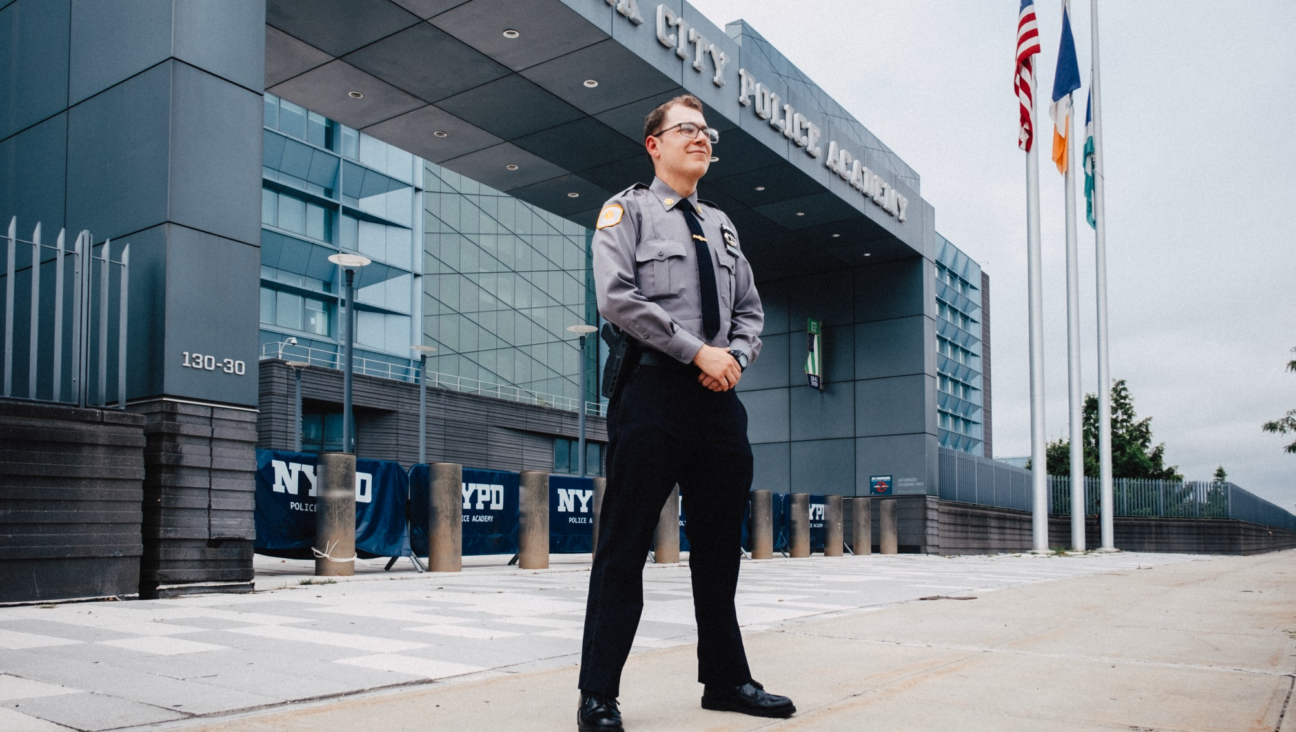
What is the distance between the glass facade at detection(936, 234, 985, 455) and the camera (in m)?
76.1

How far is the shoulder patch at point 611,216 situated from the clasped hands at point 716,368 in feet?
1.59

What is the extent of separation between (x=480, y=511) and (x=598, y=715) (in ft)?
33.5

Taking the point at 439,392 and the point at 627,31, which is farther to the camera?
the point at 439,392

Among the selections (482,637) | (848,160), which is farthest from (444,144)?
(482,637)

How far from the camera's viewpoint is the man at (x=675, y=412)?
9.65 feet

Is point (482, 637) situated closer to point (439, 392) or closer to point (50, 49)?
point (50, 49)

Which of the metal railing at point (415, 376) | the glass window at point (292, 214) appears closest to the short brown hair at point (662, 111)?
the metal railing at point (415, 376)

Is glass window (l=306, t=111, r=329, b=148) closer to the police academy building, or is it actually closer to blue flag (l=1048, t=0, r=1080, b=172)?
the police academy building

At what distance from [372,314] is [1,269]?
38.0 metres

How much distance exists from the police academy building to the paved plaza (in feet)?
8.37

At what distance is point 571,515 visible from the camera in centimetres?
1446

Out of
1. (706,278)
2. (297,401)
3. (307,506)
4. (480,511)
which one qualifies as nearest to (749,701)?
(706,278)

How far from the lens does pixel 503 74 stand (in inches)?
563

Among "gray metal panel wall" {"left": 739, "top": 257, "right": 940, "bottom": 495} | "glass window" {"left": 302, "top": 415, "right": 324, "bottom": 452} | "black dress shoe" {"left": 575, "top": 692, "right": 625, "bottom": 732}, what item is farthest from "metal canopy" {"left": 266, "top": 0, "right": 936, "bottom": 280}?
"glass window" {"left": 302, "top": 415, "right": 324, "bottom": 452}
